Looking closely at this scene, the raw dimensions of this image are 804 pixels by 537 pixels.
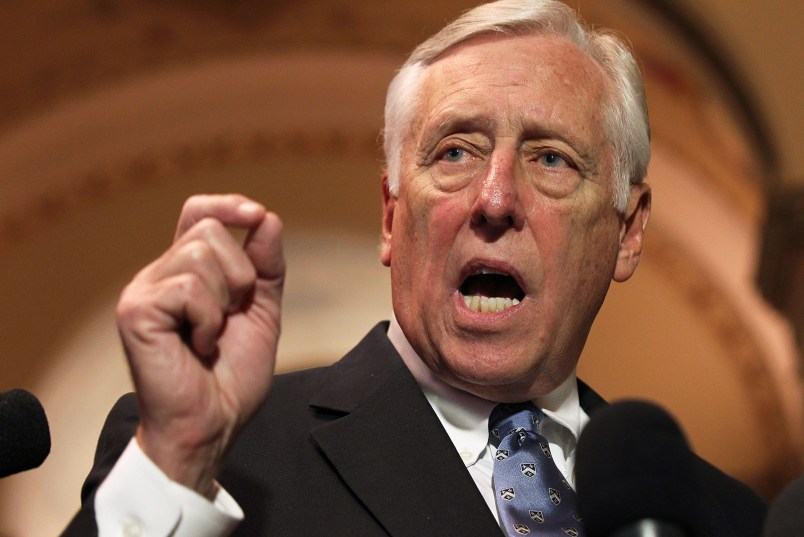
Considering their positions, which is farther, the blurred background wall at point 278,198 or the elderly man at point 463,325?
the blurred background wall at point 278,198

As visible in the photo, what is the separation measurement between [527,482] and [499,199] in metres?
0.50

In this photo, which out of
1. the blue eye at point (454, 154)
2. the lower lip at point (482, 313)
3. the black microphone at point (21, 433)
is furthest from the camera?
the blue eye at point (454, 154)

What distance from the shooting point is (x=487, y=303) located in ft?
7.61

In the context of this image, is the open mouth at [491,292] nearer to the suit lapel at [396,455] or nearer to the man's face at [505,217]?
the man's face at [505,217]

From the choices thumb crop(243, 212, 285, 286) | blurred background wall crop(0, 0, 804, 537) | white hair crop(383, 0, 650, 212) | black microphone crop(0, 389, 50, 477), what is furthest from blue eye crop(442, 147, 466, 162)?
blurred background wall crop(0, 0, 804, 537)

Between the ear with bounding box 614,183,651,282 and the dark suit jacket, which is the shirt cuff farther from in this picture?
the ear with bounding box 614,183,651,282

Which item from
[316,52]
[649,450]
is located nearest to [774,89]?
[316,52]

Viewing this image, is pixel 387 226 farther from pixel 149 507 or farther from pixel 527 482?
pixel 149 507

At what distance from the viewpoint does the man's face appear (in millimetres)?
2264

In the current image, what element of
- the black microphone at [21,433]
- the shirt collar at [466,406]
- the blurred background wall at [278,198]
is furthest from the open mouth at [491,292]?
the blurred background wall at [278,198]

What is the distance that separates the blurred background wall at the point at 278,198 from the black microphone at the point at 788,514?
227 inches

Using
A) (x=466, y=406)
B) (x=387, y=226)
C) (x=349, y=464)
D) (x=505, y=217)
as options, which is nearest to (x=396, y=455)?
(x=349, y=464)

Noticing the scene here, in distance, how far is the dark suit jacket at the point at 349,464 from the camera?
202 centimetres

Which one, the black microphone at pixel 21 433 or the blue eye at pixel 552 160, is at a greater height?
the blue eye at pixel 552 160
